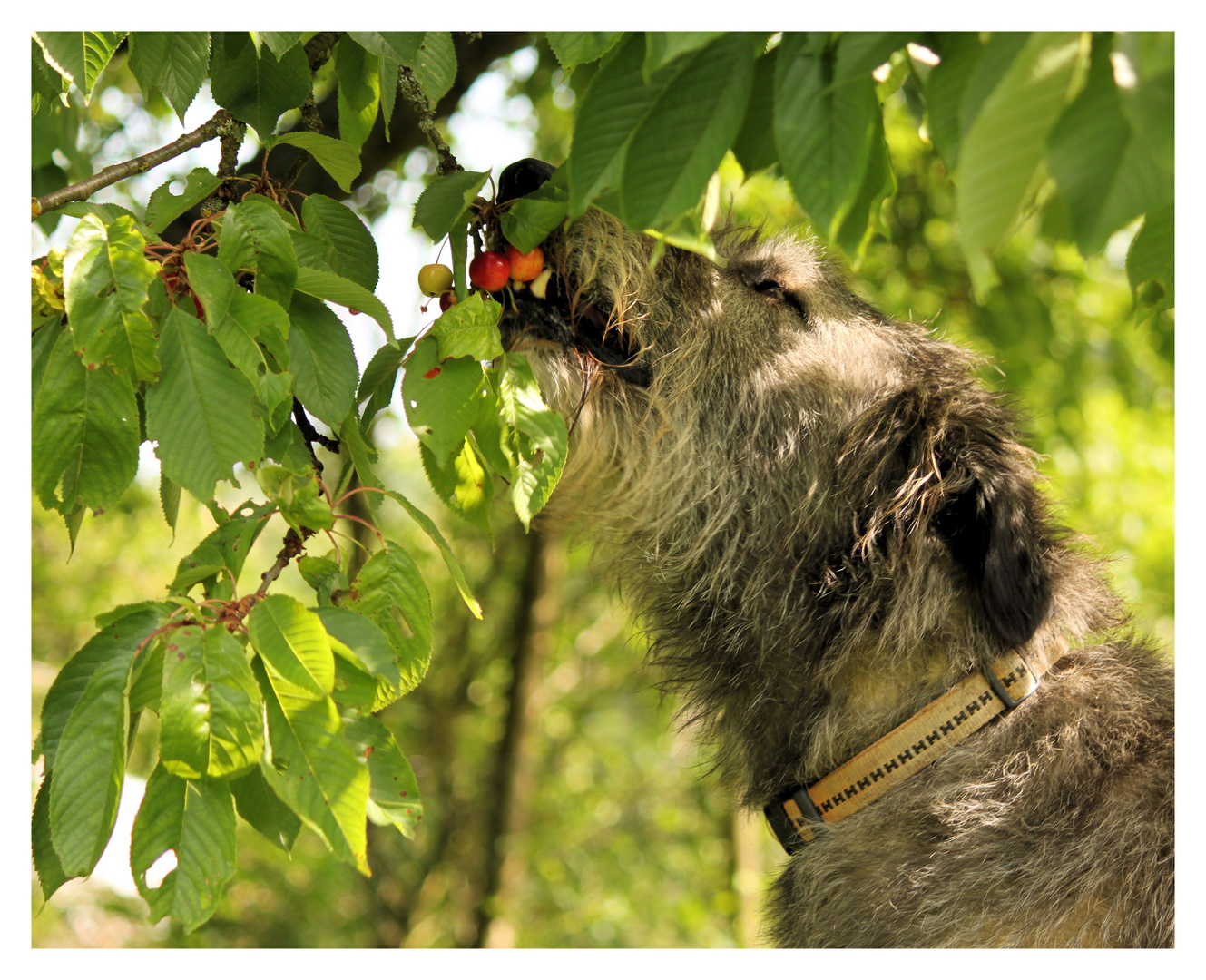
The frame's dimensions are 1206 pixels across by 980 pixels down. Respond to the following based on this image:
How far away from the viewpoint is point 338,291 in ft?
5.43

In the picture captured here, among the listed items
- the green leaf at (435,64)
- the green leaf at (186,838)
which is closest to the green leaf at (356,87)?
the green leaf at (435,64)

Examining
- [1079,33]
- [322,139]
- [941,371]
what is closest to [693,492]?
[941,371]

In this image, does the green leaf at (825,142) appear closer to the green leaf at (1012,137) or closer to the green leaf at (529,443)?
the green leaf at (1012,137)

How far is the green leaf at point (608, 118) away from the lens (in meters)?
1.35

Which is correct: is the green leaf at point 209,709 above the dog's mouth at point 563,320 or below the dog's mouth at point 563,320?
below

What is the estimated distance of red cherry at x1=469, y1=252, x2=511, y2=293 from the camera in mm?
2039

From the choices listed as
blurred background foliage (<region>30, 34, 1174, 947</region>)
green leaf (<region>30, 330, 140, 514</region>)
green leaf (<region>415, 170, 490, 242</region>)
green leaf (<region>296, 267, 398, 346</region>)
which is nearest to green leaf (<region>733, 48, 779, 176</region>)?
green leaf (<region>415, 170, 490, 242</region>)

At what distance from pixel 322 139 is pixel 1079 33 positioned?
1.34 m

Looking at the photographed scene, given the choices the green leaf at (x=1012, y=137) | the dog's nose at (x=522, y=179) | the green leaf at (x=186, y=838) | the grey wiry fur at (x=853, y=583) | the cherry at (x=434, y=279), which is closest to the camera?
the green leaf at (x=1012, y=137)

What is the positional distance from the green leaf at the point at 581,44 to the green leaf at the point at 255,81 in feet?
2.01

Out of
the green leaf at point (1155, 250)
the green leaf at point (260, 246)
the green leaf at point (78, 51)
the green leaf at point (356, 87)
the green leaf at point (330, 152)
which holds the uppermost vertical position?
the green leaf at point (356, 87)

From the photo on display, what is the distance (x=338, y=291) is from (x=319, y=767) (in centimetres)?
79

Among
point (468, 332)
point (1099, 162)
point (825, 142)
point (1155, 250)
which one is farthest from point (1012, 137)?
point (468, 332)
